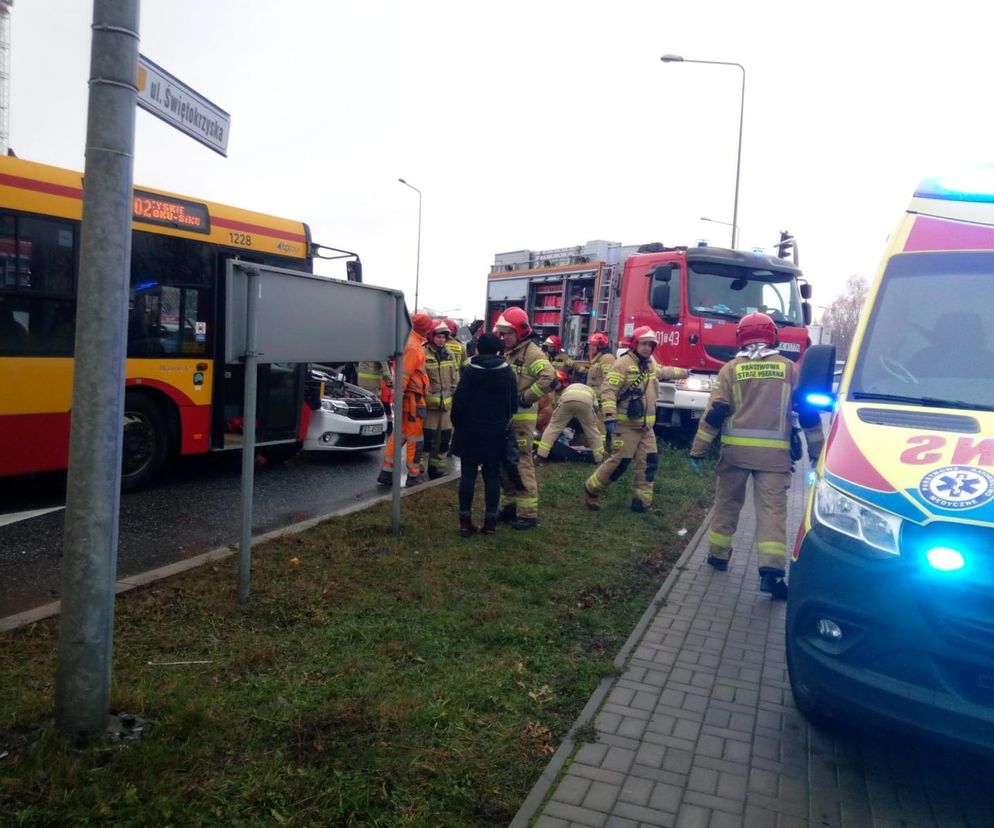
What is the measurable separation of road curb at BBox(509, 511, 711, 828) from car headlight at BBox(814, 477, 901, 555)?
4.64 feet

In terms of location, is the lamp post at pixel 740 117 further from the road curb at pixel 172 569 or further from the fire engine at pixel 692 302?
the road curb at pixel 172 569

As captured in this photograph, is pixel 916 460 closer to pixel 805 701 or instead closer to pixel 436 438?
pixel 805 701

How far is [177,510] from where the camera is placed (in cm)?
823

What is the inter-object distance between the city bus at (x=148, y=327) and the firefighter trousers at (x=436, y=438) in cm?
175

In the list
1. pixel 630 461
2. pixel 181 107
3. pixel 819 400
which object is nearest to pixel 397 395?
pixel 630 461

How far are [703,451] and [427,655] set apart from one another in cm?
298

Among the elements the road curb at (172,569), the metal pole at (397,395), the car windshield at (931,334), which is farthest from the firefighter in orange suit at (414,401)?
the car windshield at (931,334)

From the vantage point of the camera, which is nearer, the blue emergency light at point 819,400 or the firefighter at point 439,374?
the blue emergency light at point 819,400

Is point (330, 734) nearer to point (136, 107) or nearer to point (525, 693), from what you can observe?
point (525, 693)

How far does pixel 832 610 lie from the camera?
3.51 meters

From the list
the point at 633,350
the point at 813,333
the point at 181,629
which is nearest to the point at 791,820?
the point at 181,629

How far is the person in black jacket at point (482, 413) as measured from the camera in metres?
7.02

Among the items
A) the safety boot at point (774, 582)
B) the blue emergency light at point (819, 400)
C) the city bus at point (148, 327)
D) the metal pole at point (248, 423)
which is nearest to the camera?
the blue emergency light at point (819, 400)

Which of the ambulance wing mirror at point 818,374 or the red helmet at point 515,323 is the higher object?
the red helmet at point 515,323
